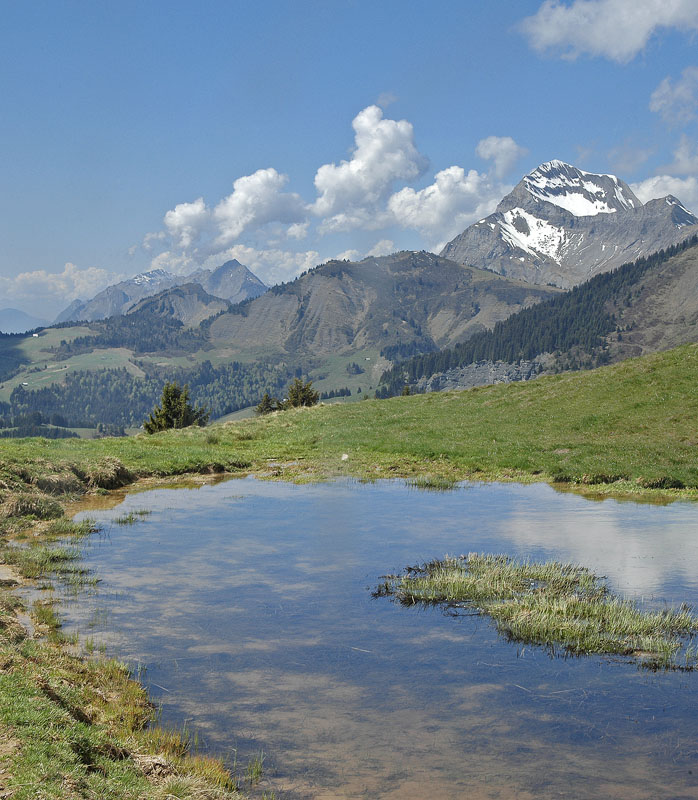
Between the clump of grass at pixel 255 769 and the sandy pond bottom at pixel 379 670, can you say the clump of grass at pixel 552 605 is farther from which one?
the clump of grass at pixel 255 769

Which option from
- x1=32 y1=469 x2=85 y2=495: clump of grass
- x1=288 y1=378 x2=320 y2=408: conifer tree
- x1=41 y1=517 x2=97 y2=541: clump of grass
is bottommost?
x1=41 y1=517 x2=97 y2=541: clump of grass

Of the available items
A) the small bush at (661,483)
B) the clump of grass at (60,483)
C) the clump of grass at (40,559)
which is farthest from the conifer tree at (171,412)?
the clump of grass at (40,559)

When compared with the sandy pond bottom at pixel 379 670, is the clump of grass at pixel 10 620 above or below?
above

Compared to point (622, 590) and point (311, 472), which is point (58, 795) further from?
point (311, 472)

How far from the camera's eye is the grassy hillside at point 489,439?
3725cm

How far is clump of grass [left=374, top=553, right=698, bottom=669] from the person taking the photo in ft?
45.5

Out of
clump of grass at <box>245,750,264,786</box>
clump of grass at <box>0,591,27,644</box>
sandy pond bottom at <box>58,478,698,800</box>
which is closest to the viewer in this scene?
clump of grass at <box>245,750,264,786</box>

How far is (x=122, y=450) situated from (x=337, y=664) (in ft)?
116

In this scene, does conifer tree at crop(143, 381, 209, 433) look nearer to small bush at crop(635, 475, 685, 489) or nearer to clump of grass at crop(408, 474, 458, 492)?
clump of grass at crop(408, 474, 458, 492)

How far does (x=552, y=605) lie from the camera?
1586 centimetres

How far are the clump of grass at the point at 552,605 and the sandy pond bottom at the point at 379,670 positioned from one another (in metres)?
0.61

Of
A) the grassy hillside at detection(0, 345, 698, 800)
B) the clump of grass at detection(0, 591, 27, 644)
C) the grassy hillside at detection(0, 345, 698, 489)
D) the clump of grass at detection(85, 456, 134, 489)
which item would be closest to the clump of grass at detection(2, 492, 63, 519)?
the grassy hillside at detection(0, 345, 698, 800)

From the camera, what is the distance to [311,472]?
4103 centimetres

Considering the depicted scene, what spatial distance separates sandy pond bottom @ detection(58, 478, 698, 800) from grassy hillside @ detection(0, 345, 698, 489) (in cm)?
1283
